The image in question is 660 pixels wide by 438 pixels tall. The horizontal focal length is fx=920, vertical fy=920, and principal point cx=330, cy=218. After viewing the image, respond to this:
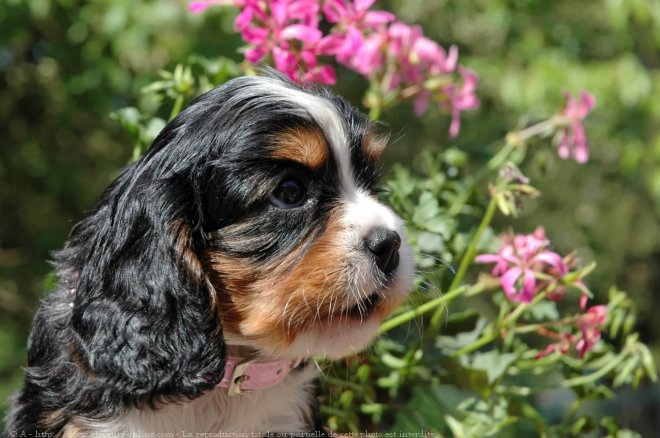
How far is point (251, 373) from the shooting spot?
100 inches

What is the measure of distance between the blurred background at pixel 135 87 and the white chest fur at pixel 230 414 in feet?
6.50

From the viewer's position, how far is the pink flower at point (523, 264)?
297cm

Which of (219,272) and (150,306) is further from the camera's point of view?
(219,272)

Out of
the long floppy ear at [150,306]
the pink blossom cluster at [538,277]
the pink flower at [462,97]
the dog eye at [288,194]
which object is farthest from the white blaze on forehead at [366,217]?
the pink flower at [462,97]

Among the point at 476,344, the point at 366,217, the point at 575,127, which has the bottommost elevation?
the point at 476,344

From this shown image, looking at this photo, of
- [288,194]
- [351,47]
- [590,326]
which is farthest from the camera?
[351,47]

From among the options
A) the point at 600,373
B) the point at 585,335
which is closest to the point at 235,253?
the point at 585,335

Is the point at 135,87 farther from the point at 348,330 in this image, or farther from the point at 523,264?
the point at 348,330

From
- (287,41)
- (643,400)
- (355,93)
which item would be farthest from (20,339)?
(643,400)

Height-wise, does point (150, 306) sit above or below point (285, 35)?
below

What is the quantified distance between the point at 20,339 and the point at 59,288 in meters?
3.14

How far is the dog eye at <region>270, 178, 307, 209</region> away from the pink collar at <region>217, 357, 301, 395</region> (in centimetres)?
45

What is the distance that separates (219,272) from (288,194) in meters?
0.28

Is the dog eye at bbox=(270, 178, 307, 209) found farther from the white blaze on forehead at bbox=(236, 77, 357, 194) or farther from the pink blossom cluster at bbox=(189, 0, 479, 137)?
the pink blossom cluster at bbox=(189, 0, 479, 137)
